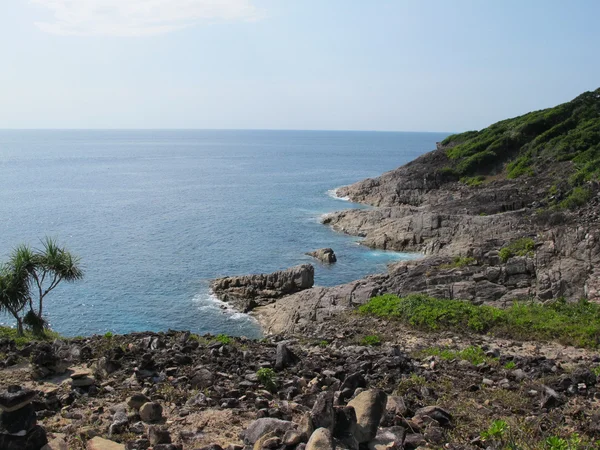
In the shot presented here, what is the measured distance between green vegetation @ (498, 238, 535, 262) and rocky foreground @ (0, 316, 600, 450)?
2130 centimetres

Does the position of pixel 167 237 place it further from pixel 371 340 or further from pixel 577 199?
pixel 371 340

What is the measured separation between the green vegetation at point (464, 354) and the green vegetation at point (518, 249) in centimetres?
2089

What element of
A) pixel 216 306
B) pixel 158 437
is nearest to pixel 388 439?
pixel 158 437

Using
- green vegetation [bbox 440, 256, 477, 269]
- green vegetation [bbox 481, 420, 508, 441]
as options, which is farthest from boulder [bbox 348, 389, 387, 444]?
green vegetation [bbox 440, 256, 477, 269]

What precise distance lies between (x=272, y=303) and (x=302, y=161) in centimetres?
14910

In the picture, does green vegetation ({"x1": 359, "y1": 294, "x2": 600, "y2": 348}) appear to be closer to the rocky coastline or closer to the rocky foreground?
the rocky coastline

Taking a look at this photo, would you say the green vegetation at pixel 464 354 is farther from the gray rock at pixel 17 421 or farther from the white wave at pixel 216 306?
the white wave at pixel 216 306

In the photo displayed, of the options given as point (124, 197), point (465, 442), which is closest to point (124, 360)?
point (465, 442)

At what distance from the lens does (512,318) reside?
27125mm

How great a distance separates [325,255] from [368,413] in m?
47.5

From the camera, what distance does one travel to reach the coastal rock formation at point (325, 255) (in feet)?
192

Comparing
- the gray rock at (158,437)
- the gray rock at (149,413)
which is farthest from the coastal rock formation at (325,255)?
the gray rock at (158,437)

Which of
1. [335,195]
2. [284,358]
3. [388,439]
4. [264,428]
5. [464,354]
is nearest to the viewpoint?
[388,439]

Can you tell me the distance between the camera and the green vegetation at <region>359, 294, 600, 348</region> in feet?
82.1
